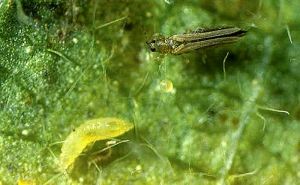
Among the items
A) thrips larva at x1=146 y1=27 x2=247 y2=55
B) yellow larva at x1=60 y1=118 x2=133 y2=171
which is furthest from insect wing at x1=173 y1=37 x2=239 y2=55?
yellow larva at x1=60 y1=118 x2=133 y2=171

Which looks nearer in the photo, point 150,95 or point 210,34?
point 210,34

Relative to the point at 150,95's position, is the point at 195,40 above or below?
above

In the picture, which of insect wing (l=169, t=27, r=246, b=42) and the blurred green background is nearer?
insect wing (l=169, t=27, r=246, b=42)

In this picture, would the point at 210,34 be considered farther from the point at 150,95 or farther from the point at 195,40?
the point at 150,95

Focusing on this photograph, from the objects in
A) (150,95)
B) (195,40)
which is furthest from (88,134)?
(195,40)

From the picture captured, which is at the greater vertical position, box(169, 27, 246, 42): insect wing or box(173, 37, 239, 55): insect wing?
box(169, 27, 246, 42): insect wing

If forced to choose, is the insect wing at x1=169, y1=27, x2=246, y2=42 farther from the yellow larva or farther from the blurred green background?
the yellow larva

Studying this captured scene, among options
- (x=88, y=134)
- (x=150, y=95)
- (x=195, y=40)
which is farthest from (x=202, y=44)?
(x=88, y=134)
